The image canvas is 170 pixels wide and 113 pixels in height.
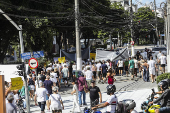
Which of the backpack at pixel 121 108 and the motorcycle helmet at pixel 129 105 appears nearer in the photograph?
the motorcycle helmet at pixel 129 105

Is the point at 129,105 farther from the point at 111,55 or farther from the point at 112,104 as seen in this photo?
the point at 111,55

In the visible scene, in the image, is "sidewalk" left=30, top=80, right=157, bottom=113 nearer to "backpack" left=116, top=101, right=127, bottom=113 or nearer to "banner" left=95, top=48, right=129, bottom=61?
"backpack" left=116, top=101, right=127, bottom=113

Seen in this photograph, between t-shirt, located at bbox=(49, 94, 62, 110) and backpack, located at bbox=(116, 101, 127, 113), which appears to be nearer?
backpack, located at bbox=(116, 101, 127, 113)

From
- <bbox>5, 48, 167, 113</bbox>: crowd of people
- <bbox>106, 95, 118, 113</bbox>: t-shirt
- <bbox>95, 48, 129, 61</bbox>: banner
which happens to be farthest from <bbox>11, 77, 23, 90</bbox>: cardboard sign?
<bbox>95, 48, 129, 61</bbox>: banner

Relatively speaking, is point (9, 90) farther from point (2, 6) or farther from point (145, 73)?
point (2, 6)

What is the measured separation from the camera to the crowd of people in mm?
11070

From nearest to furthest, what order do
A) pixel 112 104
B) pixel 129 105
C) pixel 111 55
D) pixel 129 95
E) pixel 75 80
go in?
pixel 129 105 → pixel 112 104 → pixel 129 95 → pixel 75 80 → pixel 111 55

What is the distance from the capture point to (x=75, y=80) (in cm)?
1702

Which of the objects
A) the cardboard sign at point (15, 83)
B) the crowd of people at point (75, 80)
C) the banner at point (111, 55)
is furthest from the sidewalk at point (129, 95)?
the banner at point (111, 55)

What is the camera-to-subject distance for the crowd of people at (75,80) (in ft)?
36.3

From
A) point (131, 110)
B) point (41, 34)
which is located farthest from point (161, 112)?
point (41, 34)

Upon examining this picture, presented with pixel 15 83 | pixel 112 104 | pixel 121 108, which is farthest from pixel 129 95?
pixel 121 108

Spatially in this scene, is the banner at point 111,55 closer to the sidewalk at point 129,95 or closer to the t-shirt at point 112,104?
the sidewalk at point 129,95

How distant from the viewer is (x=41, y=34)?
27953mm
